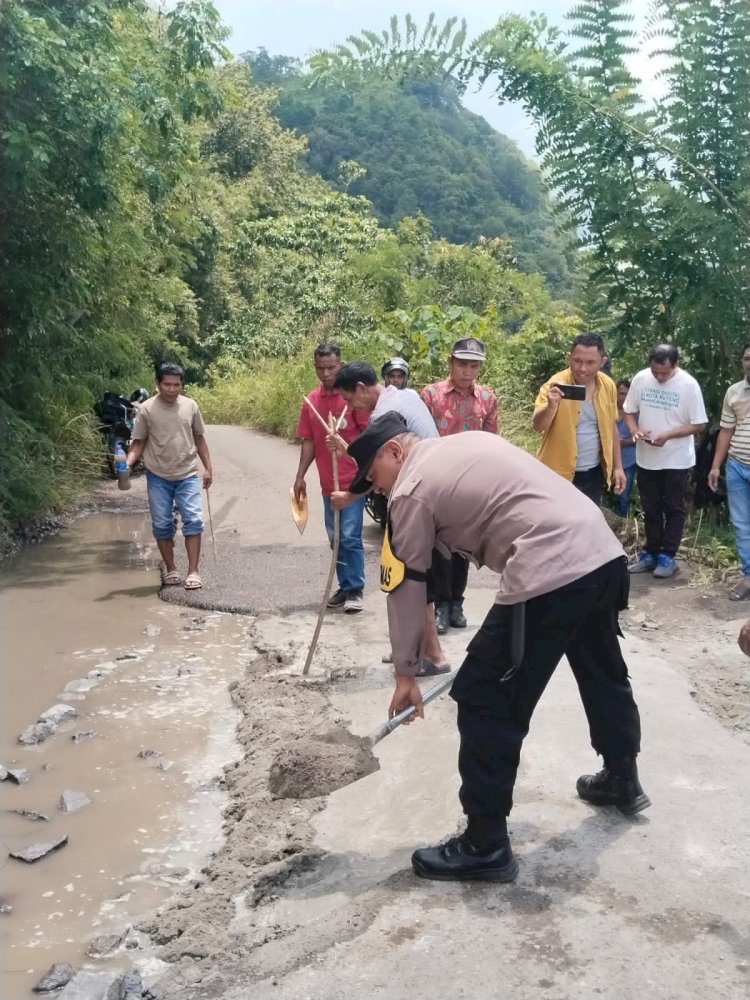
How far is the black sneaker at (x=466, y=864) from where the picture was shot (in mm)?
3348

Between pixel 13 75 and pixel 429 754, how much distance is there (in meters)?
6.07

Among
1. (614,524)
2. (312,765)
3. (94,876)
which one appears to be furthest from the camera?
(614,524)

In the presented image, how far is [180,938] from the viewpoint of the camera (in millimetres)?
3479

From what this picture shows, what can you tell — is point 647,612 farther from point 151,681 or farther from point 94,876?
point 94,876

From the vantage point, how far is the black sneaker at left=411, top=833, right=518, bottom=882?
11.0ft

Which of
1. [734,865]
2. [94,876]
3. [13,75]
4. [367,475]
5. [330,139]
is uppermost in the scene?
[330,139]

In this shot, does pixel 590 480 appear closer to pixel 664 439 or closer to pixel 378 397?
pixel 664 439

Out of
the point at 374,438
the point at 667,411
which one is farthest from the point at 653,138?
the point at 374,438

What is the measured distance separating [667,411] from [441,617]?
251 cm

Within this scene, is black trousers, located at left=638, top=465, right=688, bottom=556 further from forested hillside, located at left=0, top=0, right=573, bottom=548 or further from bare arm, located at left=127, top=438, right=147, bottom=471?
forested hillside, located at left=0, top=0, right=573, bottom=548

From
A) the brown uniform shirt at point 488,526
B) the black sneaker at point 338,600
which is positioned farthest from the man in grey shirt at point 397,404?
the brown uniform shirt at point 488,526

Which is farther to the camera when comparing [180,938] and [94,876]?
[94,876]

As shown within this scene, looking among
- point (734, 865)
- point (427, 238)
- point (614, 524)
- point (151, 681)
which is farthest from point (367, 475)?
point (427, 238)

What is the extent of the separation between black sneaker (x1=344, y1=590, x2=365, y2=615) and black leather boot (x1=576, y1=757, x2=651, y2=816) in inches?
136
